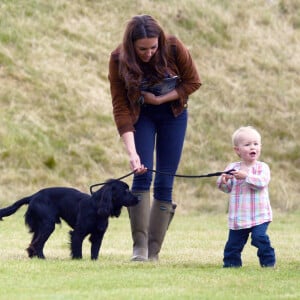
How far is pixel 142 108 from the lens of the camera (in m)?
8.88

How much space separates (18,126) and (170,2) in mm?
6892

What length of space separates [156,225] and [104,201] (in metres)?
0.64

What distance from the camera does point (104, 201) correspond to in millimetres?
8898

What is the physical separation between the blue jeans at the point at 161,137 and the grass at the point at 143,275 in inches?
34.3

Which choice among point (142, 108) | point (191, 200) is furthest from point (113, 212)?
point (191, 200)

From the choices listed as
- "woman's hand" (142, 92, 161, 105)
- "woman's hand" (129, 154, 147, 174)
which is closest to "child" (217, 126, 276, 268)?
"woman's hand" (129, 154, 147, 174)

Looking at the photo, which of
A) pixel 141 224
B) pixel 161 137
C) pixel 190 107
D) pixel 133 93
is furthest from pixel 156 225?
pixel 190 107

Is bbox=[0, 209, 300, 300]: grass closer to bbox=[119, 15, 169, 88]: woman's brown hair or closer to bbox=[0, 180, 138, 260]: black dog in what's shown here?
bbox=[0, 180, 138, 260]: black dog

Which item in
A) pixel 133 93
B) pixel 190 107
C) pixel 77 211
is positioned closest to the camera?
pixel 133 93

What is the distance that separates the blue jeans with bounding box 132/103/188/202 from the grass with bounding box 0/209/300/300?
870 mm

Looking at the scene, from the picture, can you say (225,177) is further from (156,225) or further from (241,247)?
(156,225)

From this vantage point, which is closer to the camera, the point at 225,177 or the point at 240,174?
the point at 240,174

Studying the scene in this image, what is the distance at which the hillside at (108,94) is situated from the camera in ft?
57.0

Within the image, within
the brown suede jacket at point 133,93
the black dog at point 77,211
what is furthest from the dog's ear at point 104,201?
the brown suede jacket at point 133,93
